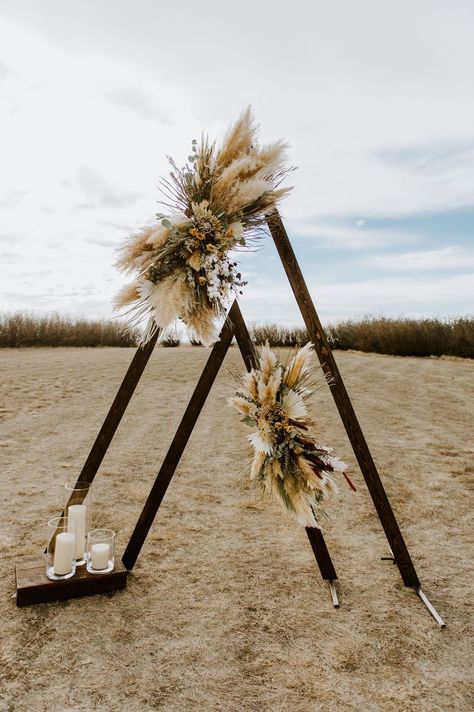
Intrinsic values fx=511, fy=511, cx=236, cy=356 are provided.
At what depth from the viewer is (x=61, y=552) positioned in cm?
259

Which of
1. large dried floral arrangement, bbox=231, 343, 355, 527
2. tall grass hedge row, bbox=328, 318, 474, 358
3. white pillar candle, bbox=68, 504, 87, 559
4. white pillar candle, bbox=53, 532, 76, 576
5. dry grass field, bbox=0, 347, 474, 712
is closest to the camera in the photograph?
dry grass field, bbox=0, 347, 474, 712

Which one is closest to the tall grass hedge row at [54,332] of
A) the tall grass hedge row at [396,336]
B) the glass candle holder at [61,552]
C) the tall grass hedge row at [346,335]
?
the tall grass hedge row at [346,335]

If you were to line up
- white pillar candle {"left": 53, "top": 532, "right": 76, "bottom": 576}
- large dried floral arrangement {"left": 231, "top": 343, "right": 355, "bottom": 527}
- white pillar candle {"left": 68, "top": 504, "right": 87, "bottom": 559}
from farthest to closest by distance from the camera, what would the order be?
1. white pillar candle {"left": 68, "top": 504, "right": 87, "bottom": 559}
2. white pillar candle {"left": 53, "top": 532, "right": 76, "bottom": 576}
3. large dried floral arrangement {"left": 231, "top": 343, "right": 355, "bottom": 527}

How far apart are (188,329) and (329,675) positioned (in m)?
1.64

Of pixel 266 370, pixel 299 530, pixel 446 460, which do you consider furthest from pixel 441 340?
pixel 266 370

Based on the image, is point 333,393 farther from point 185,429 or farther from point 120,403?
point 120,403

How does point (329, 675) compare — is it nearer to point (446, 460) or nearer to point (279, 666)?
point (279, 666)

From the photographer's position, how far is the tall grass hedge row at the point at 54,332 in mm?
14773

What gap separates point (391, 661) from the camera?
2.21m

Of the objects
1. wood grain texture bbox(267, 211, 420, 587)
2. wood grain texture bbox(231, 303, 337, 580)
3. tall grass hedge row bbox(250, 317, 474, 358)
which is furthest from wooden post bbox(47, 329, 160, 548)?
tall grass hedge row bbox(250, 317, 474, 358)

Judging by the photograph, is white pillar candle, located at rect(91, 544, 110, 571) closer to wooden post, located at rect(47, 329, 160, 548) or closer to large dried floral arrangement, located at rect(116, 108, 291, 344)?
wooden post, located at rect(47, 329, 160, 548)

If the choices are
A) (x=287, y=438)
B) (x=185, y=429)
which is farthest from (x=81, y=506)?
(x=287, y=438)

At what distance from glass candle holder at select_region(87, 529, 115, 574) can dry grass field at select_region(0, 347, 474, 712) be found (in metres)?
0.15

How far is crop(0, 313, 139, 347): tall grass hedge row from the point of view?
14.8 meters
